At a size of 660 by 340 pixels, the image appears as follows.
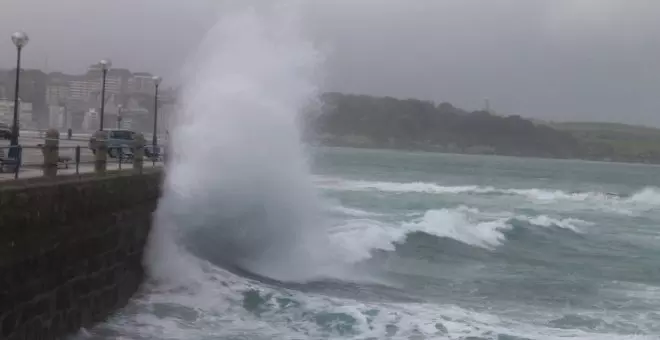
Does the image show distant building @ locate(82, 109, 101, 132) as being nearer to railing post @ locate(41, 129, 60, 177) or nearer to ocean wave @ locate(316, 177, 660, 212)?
ocean wave @ locate(316, 177, 660, 212)

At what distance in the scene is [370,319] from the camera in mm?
12969

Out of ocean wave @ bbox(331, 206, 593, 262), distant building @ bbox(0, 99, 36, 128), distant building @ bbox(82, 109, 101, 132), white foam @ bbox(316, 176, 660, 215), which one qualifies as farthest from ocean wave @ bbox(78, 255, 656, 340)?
distant building @ bbox(82, 109, 101, 132)

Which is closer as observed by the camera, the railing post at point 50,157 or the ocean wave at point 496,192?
the railing post at point 50,157

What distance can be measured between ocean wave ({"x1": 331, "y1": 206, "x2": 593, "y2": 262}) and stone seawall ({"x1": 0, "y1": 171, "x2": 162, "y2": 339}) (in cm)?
735

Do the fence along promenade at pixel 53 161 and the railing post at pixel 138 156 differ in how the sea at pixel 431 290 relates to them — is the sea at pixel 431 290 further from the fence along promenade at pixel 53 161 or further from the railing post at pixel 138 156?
the fence along promenade at pixel 53 161

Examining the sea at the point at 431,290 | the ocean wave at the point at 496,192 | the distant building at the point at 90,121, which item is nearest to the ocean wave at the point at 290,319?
the sea at the point at 431,290

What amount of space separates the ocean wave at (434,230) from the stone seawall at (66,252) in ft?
24.1

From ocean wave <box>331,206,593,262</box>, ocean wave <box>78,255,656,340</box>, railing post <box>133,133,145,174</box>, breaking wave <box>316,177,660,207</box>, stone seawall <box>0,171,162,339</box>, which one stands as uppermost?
railing post <box>133,133,145,174</box>

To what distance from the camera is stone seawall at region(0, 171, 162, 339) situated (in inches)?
361

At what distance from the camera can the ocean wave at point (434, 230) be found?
2212 centimetres

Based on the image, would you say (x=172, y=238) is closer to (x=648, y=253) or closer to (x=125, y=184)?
(x=125, y=184)

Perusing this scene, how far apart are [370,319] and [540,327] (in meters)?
2.93

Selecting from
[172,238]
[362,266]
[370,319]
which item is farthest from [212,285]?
[362,266]

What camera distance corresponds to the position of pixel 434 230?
2742cm
